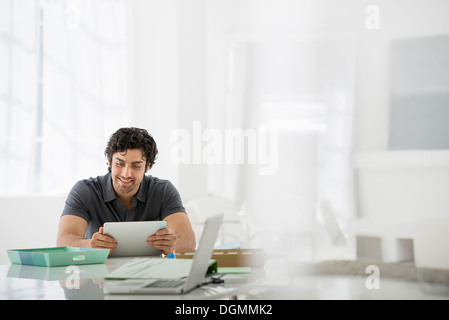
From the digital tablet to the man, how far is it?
237mm

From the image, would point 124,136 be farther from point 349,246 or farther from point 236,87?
point 349,246

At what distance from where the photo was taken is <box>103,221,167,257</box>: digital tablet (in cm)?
151

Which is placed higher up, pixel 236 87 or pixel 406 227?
pixel 236 87

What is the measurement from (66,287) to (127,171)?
2.68ft

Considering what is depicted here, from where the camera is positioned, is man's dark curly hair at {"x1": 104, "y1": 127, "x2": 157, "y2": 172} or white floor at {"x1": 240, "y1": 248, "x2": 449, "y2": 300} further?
man's dark curly hair at {"x1": 104, "y1": 127, "x2": 157, "y2": 172}

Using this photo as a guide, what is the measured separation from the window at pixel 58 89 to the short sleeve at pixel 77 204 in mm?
1629

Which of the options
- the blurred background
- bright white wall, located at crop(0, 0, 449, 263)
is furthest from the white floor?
bright white wall, located at crop(0, 0, 449, 263)

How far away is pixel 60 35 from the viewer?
3.38m

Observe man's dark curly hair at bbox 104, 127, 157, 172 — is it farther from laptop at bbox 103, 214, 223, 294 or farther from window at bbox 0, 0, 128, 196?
window at bbox 0, 0, 128, 196

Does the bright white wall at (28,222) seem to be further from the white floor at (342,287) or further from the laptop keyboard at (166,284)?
the laptop keyboard at (166,284)

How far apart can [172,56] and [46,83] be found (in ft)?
2.79

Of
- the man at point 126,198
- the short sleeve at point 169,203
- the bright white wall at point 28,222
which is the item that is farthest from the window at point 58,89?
the short sleeve at point 169,203

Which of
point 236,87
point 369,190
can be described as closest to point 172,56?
point 236,87

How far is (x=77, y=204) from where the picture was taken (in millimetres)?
1812
